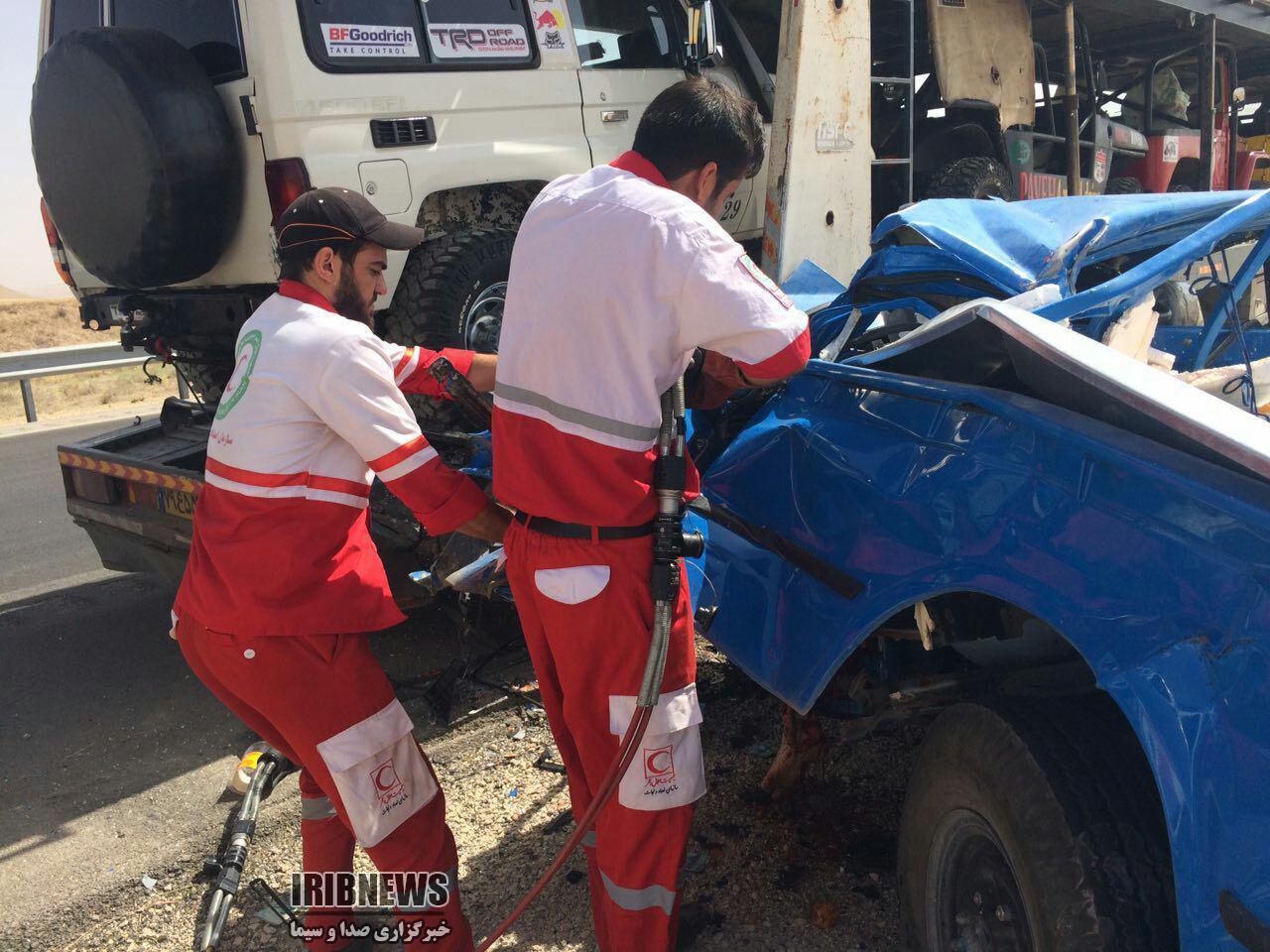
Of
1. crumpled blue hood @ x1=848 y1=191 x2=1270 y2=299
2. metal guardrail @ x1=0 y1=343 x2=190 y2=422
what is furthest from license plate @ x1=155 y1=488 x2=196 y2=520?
Result: metal guardrail @ x1=0 y1=343 x2=190 y2=422

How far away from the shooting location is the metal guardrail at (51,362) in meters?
11.5

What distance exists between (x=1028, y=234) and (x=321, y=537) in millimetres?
1802

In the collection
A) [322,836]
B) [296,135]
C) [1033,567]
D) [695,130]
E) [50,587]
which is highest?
[296,135]

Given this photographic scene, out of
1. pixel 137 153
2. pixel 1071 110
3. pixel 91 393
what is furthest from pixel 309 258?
pixel 91 393

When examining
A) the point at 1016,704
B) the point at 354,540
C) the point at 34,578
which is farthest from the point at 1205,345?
the point at 34,578

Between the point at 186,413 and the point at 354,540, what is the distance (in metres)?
2.98

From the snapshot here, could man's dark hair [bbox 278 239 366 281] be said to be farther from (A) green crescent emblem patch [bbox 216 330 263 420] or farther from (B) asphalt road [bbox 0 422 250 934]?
(B) asphalt road [bbox 0 422 250 934]

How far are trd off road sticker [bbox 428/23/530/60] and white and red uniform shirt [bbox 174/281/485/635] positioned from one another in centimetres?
266

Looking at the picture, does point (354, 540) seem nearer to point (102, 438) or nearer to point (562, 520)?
point (562, 520)

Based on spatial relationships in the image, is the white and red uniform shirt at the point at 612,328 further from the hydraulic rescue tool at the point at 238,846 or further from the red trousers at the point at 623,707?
the hydraulic rescue tool at the point at 238,846

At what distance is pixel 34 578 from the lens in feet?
17.8

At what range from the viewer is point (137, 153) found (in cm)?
399

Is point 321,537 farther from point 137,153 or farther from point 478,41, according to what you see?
point 478,41

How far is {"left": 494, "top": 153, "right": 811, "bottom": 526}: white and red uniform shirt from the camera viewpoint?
1.91 meters
